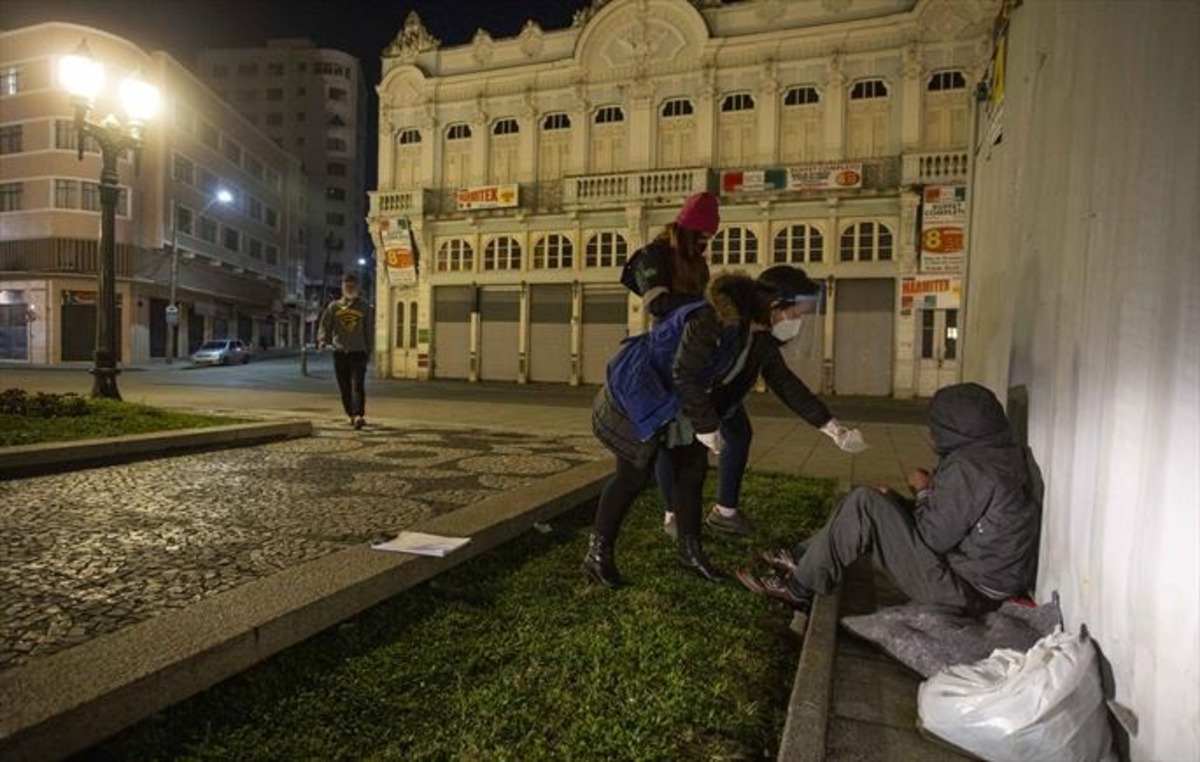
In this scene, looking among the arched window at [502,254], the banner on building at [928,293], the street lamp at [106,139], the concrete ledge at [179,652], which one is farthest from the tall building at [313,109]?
the concrete ledge at [179,652]

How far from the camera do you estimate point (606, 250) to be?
86.4 ft

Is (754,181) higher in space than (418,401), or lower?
higher

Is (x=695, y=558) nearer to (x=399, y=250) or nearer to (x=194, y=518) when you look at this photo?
(x=194, y=518)

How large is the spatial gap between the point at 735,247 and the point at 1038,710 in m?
23.6

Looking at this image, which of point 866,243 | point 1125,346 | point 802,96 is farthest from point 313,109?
point 1125,346

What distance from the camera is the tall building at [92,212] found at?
116ft

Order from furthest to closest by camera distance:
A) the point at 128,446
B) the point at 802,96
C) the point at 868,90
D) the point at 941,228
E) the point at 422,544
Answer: the point at 802,96 < the point at 868,90 < the point at 941,228 < the point at 128,446 < the point at 422,544

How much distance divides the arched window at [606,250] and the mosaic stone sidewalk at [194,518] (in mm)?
18825

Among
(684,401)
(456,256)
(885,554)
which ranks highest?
(456,256)

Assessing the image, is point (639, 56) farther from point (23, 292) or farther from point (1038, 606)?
point (23, 292)

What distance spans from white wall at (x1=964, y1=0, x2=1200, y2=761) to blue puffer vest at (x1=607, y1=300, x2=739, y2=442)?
1356 mm

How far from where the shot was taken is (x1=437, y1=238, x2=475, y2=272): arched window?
92.7 ft

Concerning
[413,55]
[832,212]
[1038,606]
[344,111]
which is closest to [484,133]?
[413,55]

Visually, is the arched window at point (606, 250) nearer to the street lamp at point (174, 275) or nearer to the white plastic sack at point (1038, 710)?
the street lamp at point (174, 275)
